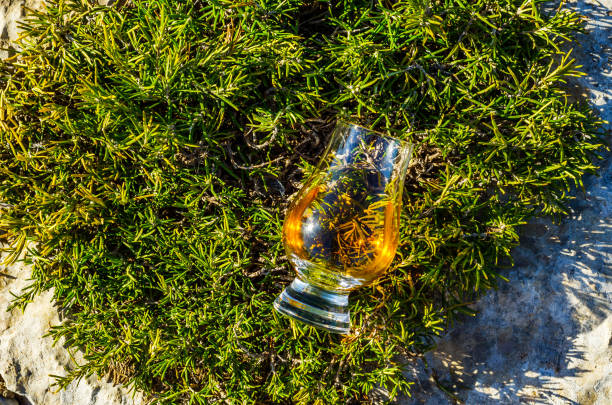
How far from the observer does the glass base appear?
1120 mm

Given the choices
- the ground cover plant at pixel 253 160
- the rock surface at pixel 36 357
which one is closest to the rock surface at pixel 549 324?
the ground cover plant at pixel 253 160

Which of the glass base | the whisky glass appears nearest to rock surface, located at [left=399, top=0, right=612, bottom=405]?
the glass base

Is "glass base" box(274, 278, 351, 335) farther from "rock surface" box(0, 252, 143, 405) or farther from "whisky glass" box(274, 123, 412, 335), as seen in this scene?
"rock surface" box(0, 252, 143, 405)

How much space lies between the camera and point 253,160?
1331 millimetres

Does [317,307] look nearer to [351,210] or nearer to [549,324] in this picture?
[351,210]

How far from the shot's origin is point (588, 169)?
1.33 meters

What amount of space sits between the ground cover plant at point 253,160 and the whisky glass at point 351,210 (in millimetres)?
203

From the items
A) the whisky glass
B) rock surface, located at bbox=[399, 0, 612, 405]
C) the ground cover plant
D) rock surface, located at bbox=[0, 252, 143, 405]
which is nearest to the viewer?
the whisky glass

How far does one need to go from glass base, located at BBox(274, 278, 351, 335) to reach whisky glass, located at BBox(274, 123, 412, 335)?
0.23 feet

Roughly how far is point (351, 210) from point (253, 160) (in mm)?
435

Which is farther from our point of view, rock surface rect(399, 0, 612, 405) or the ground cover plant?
rock surface rect(399, 0, 612, 405)

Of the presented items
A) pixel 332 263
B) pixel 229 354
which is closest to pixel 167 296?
pixel 229 354

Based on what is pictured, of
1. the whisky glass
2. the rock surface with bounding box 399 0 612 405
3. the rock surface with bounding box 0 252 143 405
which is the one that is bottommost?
the rock surface with bounding box 0 252 143 405

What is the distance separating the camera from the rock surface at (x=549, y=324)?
1383mm
